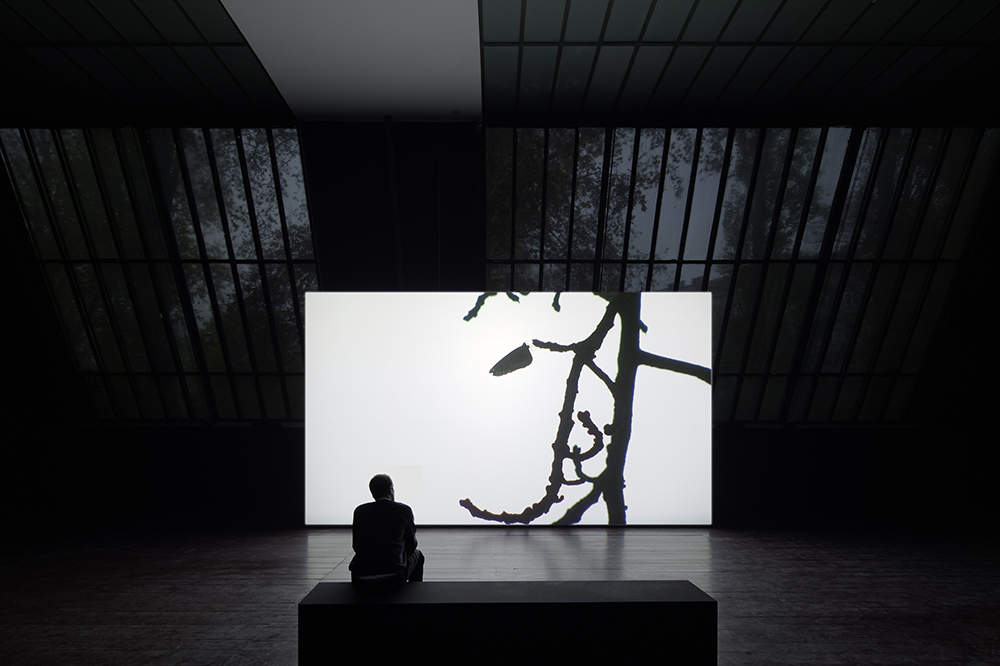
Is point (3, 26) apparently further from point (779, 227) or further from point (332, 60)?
Answer: point (779, 227)

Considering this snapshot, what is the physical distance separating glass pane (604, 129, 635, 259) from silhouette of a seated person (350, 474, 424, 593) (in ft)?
22.1

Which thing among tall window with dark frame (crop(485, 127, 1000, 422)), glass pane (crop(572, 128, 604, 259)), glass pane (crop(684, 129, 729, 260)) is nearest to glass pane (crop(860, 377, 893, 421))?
tall window with dark frame (crop(485, 127, 1000, 422))

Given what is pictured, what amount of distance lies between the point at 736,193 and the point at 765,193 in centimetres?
48

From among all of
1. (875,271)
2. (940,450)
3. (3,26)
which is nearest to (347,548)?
(3,26)

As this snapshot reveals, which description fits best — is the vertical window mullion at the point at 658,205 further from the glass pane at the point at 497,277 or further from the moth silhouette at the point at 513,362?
the moth silhouette at the point at 513,362

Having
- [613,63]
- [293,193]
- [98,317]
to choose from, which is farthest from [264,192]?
[613,63]

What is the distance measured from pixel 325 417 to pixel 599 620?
20.3 ft

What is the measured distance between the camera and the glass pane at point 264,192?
912cm

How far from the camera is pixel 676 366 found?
359 inches

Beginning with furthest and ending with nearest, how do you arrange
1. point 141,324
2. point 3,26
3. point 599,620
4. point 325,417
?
point 141,324 < point 325,417 < point 3,26 < point 599,620

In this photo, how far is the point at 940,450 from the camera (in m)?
10.6

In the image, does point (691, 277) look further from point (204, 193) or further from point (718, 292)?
point (204, 193)

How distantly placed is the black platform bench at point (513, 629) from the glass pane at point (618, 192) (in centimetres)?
693

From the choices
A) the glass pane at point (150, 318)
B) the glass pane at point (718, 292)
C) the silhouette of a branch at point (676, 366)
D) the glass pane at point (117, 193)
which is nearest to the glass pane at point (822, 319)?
the glass pane at point (718, 292)
